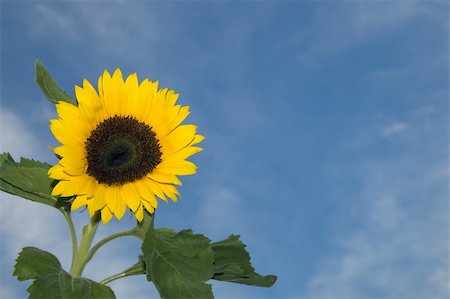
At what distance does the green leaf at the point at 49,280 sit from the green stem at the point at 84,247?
5.3 inches

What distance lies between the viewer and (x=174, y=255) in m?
3.38

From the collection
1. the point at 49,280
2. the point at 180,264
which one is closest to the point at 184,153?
the point at 180,264

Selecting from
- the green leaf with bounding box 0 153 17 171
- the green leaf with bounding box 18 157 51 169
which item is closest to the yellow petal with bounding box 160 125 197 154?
the green leaf with bounding box 18 157 51 169

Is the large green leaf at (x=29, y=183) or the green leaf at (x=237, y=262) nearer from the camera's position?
the large green leaf at (x=29, y=183)

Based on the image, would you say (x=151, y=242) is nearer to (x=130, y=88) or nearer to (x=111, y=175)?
(x=111, y=175)

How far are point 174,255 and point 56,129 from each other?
31.2 inches

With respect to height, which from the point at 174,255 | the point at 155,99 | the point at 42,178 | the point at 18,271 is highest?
the point at 155,99

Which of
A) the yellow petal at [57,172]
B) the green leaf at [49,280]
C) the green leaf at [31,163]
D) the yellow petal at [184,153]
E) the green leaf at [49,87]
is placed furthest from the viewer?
the green leaf at [31,163]

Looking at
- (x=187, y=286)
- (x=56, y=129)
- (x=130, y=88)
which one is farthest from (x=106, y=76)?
(x=187, y=286)

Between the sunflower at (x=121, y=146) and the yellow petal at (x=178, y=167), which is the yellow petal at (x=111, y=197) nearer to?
the sunflower at (x=121, y=146)

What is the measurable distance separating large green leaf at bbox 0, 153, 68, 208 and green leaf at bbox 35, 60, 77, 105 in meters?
0.35

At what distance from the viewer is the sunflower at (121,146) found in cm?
333

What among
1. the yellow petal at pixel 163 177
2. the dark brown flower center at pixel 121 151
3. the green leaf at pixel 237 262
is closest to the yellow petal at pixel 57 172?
the dark brown flower center at pixel 121 151

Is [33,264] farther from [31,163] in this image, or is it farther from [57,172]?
[31,163]
